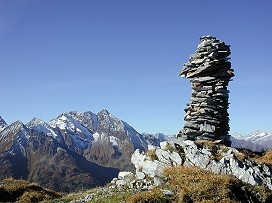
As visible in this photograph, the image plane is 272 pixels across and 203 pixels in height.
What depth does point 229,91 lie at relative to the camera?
121 feet

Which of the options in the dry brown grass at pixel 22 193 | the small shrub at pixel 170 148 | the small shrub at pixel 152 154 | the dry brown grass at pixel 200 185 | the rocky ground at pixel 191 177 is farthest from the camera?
the dry brown grass at pixel 22 193

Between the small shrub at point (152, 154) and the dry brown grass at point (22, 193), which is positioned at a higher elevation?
the small shrub at point (152, 154)

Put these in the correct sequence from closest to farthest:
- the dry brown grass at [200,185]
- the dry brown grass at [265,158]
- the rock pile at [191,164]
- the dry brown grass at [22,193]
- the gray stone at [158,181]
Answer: the dry brown grass at [200,185], the gray stone at [158,181], the rock pile at [191,164], the dry brown grass at [265,158], the dry brown grass at [22,193]

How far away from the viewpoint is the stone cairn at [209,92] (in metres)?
35.3

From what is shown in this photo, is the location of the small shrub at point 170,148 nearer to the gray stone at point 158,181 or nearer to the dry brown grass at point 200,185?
the dry brown grass at point 200,185

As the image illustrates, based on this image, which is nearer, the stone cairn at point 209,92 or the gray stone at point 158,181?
the gray stone at point 158,181

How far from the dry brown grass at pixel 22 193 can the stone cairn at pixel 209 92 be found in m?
14.2

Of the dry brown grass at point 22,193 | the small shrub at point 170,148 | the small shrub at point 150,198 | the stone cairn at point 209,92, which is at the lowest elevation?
the dry brown grass at point 22,193

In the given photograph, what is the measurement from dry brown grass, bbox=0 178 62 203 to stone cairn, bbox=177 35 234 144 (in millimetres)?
14187

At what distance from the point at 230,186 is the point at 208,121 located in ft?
35.9

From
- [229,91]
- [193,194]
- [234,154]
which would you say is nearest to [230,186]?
[193,194]

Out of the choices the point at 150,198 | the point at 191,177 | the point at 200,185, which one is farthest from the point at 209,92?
the point at 150,198

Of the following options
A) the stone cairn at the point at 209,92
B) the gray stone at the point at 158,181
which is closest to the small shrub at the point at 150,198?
the gray stone at the point at 158,181

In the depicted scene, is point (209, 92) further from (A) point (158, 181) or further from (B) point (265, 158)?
(A) point (158, 181)
